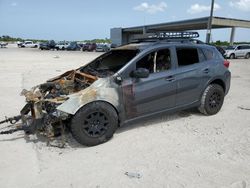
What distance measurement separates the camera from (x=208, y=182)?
3.33 metres

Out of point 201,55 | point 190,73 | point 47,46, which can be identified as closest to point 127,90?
point 190,73

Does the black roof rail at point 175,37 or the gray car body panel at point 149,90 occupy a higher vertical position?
the black roof rail at point 175,37

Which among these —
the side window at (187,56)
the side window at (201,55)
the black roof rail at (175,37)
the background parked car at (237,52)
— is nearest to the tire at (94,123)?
the side window at (187,56)

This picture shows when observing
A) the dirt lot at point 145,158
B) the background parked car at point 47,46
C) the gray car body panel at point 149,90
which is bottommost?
the background parked car at point 47,46

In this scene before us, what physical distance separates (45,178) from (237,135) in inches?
140

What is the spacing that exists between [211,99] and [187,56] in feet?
4.03

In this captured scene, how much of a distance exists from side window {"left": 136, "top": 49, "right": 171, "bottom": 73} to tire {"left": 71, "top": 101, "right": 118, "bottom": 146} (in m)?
1.15

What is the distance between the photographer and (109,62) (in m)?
5.90

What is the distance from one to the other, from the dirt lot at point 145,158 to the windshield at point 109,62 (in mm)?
1290

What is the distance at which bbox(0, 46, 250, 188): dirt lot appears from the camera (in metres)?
3.37

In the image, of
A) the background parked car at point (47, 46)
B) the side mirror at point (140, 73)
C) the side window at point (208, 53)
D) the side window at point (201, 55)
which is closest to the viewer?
the side mirror at point (140, 73)

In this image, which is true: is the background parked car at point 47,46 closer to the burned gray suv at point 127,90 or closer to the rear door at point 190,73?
the burned gray suv at point 127,90

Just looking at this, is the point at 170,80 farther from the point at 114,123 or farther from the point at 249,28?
the point at 249,28

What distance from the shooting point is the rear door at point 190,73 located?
5349 mm
